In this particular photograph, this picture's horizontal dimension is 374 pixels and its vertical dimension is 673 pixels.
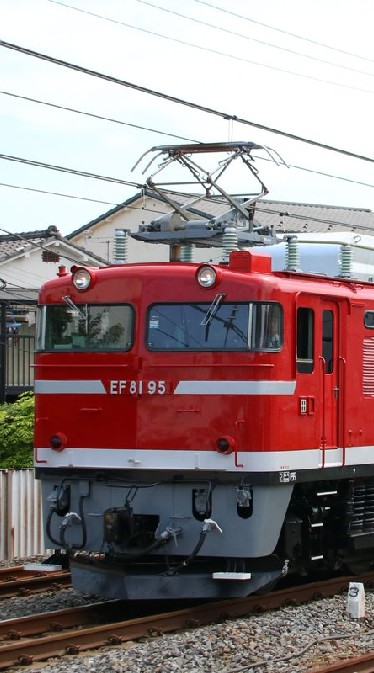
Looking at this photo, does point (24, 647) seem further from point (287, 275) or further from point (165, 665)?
point (287, 275)

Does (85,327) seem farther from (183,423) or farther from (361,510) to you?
(361,510)

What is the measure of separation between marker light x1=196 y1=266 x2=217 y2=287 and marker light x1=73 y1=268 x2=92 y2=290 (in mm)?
1180

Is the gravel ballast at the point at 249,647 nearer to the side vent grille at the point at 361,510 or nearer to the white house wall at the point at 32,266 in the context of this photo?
the side vent grille at the point at 361,510

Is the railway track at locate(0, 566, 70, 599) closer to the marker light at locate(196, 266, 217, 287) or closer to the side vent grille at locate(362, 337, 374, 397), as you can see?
the marker light at locate(196, 266, 217, 287)

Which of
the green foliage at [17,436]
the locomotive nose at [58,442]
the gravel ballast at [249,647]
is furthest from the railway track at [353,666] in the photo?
the green foliage at [17,436]

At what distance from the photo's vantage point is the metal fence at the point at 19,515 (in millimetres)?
16125

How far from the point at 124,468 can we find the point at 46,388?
4.04 ft

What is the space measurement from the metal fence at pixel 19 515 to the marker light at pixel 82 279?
4624 millimetres

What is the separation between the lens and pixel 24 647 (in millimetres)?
10109

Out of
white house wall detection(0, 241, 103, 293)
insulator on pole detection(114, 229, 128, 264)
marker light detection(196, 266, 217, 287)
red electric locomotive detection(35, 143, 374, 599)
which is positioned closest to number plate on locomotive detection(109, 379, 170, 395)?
red electric locomotive detection(35, 143, 374, 599)

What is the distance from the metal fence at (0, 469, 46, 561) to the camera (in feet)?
52.9

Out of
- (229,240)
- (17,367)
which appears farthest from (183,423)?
(17,367)

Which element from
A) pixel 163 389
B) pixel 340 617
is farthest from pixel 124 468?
pixel 340 617

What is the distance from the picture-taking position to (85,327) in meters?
12.4
